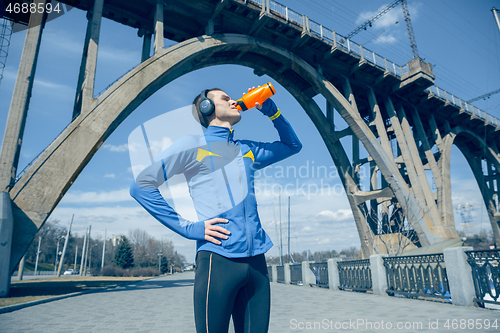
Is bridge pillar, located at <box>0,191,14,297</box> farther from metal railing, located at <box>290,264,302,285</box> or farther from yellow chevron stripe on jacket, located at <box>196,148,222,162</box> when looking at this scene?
metal railing, located at <box>290,264,302,285</box>

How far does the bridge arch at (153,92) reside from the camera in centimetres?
1097

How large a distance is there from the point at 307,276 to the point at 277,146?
14.7 meters

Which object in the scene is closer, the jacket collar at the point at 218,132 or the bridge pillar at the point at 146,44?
the jacket collar at the point at 218,132

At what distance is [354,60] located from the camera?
20.3 meters

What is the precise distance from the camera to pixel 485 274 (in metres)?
6.47

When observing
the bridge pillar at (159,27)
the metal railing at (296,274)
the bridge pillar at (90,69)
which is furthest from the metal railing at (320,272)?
the bridge pillar at (159,27)

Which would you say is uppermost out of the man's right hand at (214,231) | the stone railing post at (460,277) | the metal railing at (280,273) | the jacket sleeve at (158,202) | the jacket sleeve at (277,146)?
the jacket sleeve at (277,146)

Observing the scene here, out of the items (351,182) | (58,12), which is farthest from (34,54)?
(351,182)

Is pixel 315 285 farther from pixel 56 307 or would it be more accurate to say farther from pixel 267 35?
pixel 267 35

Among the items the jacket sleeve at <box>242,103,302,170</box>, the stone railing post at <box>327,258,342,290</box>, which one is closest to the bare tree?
the stone railing post at <box>327,258,342,290</box>

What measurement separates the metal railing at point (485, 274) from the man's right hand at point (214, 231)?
710cm

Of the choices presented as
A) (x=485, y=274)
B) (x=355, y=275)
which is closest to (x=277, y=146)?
(x=485, y=274)

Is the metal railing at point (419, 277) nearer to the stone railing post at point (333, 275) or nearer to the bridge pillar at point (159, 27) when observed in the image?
the stone railing post at point (333, 275)

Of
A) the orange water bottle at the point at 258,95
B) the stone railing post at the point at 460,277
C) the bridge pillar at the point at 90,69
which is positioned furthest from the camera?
the bridge pillar at the point at 90,69
